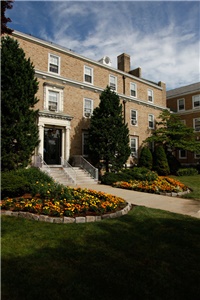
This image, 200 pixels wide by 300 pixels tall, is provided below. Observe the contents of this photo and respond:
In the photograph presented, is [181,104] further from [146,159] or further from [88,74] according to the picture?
[88,74]

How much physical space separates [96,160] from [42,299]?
1445cm

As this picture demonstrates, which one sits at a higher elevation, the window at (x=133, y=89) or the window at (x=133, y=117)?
the window at (x=133, y=89)

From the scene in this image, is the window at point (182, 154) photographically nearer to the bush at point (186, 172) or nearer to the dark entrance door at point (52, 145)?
the bush at point (186, 172)

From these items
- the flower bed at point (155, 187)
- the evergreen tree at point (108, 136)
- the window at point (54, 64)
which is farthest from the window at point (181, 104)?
the flower bed at point (155, 187)

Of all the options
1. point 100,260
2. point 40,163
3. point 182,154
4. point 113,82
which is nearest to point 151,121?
point 113,82

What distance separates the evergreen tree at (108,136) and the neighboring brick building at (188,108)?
639 inches

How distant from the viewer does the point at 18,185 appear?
309 inches

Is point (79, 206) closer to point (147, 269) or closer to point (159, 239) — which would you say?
point (159, 239)

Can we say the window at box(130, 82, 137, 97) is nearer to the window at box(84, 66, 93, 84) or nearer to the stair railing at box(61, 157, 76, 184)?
the window at box(84, 66, 93, 84)

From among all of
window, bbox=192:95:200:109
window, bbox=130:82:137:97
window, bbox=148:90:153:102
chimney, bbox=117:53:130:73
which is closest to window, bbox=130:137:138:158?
window, bbox=130:82:137:97

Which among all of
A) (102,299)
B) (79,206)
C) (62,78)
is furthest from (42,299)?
(62,78)

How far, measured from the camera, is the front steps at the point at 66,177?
45.2 ft

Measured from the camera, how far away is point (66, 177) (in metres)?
14.4

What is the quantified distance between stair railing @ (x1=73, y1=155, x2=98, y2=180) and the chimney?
502 inches
